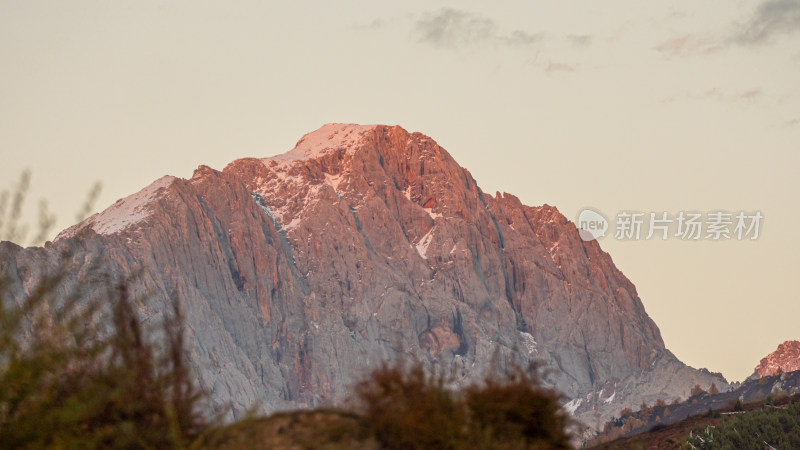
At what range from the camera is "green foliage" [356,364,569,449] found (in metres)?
23.6

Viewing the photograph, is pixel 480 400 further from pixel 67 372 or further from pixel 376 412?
pixel 67 372

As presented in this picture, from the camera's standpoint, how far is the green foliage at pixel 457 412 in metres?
23.6

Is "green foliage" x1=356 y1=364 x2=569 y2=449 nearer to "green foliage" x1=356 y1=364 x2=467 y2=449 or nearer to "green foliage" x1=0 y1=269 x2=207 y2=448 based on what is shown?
"green foliage" x1=356 y1=364 x2=467 y2=449

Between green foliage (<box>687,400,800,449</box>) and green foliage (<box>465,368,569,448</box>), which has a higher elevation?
green foliage (<box>687,400,800,449</box>)

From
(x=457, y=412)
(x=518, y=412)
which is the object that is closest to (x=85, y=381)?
(x=457, y=412)

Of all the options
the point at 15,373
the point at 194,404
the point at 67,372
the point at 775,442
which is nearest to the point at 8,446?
the point at 15,373

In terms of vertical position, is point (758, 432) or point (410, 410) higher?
point (758, 432)

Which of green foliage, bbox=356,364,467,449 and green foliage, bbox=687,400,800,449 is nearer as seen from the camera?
green foliage, bbox=356,364,467,449

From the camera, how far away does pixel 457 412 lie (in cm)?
2480

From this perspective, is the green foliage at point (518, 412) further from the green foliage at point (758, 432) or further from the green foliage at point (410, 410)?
the green foliage at point (758, 432)

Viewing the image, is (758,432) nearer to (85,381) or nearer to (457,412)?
(457,412)

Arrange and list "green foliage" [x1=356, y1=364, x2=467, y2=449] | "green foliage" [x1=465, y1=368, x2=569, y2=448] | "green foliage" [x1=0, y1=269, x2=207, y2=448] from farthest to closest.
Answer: "green foliage" [x1=465, y1=368, x2=569, y2=448]
"green foliage" [x1=356, y1=364, x2=467, y2=449]
"green foliage" [x1=0, y1=269, x2=207, y2=448]

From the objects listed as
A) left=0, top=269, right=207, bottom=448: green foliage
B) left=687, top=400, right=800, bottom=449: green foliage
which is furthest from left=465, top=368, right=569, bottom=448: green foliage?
left=687, top=400, right=800, bottom=449: green foliage

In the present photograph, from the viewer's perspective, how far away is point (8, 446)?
1545cm
